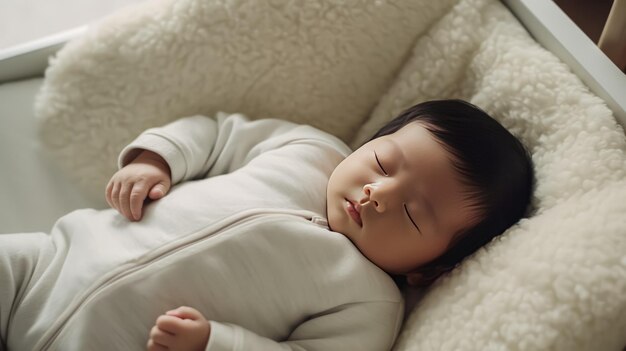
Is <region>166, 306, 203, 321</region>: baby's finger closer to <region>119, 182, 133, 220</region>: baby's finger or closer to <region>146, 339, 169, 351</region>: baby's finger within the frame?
<region>146, 339, 169, 351</region>: baby's finger

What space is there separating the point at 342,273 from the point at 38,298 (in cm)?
42

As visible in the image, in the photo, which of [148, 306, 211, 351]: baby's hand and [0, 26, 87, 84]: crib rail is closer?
[148, 306, 211, 351]: baby's hand

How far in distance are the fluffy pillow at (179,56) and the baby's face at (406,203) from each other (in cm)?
28

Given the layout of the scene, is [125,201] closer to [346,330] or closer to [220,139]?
[220,139]

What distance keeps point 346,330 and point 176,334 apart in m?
0.24

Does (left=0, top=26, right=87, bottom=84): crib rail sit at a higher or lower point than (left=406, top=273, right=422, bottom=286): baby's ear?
higher

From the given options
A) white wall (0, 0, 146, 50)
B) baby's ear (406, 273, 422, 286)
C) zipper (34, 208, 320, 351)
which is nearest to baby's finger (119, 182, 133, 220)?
zipper (34, 208, 320, 351)

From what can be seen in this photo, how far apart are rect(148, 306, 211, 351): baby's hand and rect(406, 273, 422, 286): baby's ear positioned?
33cm

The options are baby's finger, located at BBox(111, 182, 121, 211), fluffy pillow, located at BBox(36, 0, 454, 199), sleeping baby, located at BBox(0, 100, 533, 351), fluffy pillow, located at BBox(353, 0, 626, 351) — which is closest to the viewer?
fluffy pillow, located at BBox(353, 0, 626, 351)

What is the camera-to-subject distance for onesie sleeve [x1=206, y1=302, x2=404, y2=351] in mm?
794

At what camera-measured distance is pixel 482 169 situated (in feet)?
2.72

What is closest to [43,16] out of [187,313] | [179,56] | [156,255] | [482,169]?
[179,56]

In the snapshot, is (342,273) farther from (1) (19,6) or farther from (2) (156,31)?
(1) (19,6)

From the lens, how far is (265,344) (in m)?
0.77
